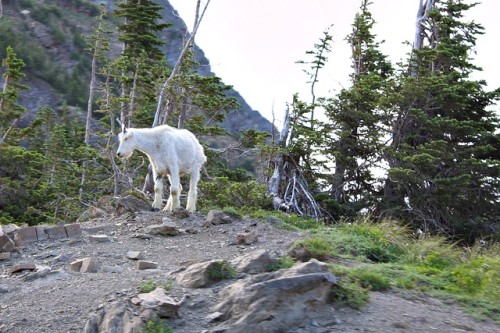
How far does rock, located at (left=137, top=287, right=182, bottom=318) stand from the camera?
5820 mm

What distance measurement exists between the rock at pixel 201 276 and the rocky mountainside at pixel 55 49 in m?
56.1

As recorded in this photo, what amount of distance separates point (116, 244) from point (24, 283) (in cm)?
228

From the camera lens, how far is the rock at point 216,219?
11.4m

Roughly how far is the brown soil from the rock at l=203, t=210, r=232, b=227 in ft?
2.77

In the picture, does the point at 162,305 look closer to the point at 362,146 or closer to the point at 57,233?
the point at 57,233

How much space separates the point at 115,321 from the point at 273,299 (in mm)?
1484

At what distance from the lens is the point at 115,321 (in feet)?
18.9

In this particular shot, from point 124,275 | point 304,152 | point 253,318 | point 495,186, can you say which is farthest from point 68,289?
point 495,186

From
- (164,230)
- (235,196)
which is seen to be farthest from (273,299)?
(235,196)

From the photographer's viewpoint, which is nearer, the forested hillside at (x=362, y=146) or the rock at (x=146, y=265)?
the rock at (x=146, y=265)

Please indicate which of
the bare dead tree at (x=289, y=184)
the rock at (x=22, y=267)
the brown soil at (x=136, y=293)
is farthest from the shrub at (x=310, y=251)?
the bare dead tree at (x=289, y=184)

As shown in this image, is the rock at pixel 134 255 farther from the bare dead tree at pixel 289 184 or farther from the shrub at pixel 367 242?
the bare dead tree at pixel 289 184

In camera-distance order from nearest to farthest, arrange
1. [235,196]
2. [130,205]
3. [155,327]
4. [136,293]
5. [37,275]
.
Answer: [155,327]
[136,293]
[37,275]
[130,205]
[235,196]

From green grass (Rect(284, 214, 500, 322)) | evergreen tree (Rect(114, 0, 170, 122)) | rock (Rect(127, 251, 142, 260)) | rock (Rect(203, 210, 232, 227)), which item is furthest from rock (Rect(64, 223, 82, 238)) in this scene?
evergreen tree (Rect(114, 0, 170, 122))
